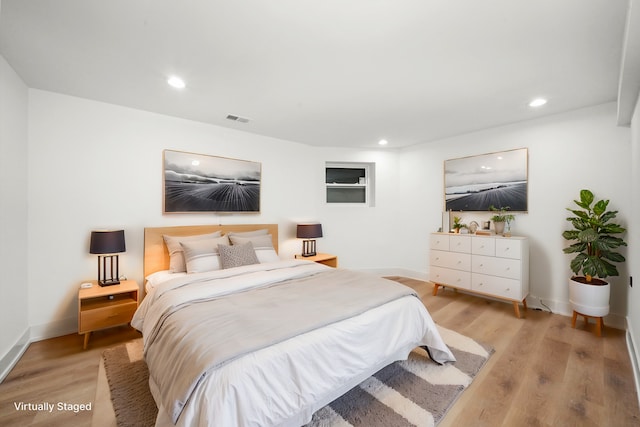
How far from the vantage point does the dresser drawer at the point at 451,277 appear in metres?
3.60

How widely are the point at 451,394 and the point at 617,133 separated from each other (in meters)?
3.29

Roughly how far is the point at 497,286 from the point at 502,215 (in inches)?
37.7

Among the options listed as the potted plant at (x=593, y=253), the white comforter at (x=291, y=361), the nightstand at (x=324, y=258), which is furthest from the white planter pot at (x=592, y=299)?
the nightstand at (x=324, y=258)

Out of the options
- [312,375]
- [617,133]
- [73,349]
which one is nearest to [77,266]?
[73,349]

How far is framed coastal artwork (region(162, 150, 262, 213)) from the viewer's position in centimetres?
325

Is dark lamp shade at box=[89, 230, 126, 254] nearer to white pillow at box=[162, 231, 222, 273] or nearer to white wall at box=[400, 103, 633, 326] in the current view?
white pillow at box=[162, 231, 222, 273]

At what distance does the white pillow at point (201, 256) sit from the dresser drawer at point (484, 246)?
3.25 metres

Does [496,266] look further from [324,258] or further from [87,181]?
[87,181]

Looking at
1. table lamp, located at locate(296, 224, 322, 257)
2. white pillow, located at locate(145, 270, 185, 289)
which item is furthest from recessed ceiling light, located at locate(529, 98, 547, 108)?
white pillow, located at locate(145, 270, 185, 289)

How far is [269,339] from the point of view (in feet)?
4.60

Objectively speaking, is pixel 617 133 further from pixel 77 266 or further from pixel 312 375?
pixel 77 266

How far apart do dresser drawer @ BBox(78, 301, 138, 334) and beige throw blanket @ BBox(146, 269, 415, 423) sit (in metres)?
1.08

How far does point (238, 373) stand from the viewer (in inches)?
48.6
